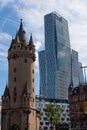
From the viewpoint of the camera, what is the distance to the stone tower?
105 meters

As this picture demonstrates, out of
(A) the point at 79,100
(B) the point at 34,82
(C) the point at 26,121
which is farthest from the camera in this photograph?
(A) the point at 79,100

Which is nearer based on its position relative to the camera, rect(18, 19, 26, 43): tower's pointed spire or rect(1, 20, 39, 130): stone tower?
rect(1, 20, 39, 130): stone tower

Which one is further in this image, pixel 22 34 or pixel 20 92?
pixel 22 34

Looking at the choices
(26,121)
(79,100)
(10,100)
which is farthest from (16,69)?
(79,100)

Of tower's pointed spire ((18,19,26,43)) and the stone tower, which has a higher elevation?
tower's pointed spire ((18,19,26,43))

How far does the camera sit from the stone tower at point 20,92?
10469cm

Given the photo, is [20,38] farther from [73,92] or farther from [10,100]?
[73,92]

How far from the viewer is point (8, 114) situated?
10625cm

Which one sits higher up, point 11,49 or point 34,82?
point 11,49

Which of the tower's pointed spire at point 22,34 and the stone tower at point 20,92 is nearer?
the stone tower at point 20,92

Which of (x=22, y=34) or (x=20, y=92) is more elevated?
(x=22, y=34)

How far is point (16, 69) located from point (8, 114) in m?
15.9

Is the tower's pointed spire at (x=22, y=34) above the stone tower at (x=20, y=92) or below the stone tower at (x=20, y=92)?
above

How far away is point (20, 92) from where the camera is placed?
106438mm
